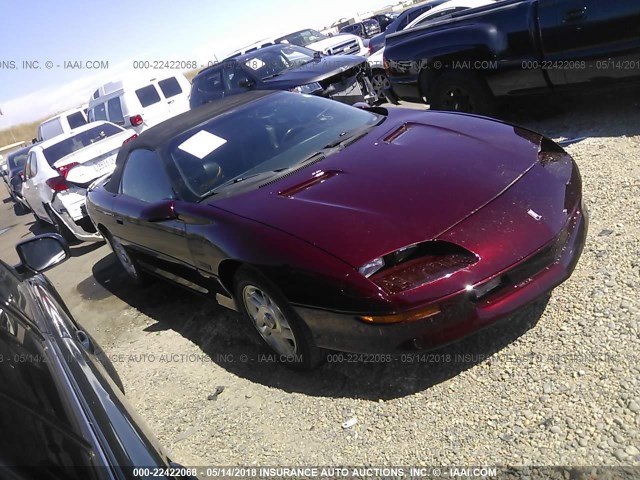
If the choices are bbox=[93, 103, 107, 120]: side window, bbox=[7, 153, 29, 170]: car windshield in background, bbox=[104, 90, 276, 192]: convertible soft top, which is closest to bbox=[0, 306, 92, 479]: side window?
bbox=[104, 90, 276, 192]: convertible soft top

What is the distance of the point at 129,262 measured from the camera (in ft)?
18.0

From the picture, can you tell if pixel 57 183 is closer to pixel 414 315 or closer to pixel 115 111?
pixel 414 315

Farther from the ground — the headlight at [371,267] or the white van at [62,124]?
the white van at [62,124]

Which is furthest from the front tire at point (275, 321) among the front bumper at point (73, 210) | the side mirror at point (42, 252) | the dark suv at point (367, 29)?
the dark suv at point (367, 29)

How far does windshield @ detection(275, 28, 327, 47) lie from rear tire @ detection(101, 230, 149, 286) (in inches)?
562

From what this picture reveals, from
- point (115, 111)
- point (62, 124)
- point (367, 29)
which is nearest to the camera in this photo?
point (115, 111)

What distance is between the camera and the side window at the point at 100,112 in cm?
1620

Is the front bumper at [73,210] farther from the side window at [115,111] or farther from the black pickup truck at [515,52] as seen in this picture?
the side window at [115,111]

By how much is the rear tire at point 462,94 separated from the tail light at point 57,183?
5007 millimetres

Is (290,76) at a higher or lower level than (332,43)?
lower

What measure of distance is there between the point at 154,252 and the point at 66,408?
10.3 feet

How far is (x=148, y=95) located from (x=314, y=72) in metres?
8.14

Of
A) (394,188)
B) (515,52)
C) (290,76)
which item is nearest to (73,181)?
(290,76)

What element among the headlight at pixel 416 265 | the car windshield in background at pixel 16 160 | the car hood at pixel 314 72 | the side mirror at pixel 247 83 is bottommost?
the headlight at pixel 416 265
